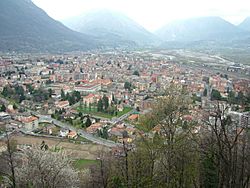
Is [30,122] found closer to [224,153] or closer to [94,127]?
[94,127]

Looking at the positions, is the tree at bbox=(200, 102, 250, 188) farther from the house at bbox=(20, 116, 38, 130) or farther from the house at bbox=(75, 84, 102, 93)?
the house at bbox=(75, 84, 102, 93)

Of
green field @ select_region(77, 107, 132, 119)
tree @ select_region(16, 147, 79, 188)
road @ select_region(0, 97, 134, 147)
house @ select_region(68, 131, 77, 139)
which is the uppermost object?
tree @ select_region(16, 147, 79, 188)

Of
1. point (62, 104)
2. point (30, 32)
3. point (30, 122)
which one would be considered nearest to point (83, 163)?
point (30, 122)

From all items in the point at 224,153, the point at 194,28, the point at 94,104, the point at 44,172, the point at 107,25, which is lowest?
the point at 94,104

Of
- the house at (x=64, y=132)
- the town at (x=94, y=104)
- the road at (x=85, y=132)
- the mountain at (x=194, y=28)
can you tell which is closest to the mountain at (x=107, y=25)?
the mountain at (x=194, y=28)

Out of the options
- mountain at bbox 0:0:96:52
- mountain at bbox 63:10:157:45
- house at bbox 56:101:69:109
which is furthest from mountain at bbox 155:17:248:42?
house at bbox 56:101:69:109

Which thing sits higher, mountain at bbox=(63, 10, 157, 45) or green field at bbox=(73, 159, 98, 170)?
mountain at bbox=(63, 10, 157, 45)

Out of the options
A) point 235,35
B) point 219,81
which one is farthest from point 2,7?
point 235,35

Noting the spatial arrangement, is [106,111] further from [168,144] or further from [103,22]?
[103,22]

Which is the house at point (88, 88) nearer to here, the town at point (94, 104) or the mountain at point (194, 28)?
the town at point (94, 104)
